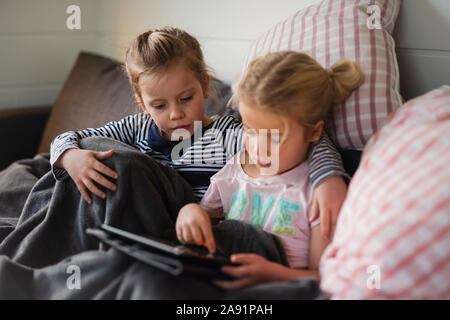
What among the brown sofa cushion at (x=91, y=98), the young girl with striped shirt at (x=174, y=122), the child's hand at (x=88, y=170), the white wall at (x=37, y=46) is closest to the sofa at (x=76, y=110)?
the brown sofa cushion at (x=91, y=98)

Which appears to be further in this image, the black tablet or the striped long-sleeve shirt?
the striped long-sleeve shirt

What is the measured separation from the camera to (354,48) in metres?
1.09

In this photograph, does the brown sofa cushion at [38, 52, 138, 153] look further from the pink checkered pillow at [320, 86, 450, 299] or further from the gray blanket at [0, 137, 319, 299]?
the pink checkered pillow at [320, 86, 450, 299]

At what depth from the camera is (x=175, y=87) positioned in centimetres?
116

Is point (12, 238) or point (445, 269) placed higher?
point (445, 269)

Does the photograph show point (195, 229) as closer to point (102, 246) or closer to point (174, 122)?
point (102, 246)

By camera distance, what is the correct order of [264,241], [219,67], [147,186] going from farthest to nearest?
[219,67]
[147,186]
[264,241]

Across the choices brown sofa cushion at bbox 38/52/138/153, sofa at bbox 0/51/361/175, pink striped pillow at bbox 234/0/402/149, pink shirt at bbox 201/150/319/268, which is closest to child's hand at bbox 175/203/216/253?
pink shirt at bbox 201/150/319/268

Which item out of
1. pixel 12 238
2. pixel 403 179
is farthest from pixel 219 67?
pixel 403 179

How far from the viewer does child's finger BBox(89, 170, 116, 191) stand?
1.03 m

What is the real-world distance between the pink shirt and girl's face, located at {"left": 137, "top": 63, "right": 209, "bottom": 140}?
0.17 meters

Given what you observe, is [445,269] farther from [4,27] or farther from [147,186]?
[4,27]

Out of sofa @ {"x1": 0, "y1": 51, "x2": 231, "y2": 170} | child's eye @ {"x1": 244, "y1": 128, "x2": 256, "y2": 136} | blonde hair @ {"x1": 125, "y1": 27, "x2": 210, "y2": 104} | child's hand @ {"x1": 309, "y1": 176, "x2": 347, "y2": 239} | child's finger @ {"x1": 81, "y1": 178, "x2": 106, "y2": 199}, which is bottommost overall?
sofa @ {"x1": 0, "y1": 51, "x2": 231, "y2": 170}

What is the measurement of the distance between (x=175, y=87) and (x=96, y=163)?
256 mm
